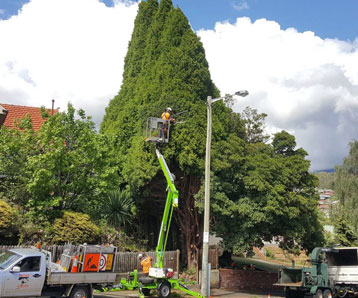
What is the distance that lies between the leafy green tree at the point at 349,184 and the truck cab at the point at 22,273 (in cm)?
3219

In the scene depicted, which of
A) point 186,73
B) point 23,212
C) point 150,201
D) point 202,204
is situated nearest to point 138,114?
point 186,73

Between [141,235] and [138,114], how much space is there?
7.83m

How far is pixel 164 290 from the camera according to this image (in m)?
15.3

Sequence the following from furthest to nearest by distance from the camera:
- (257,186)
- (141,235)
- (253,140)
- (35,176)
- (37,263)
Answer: (253,140), (141,235), (257,186), (35,176), (37,263)

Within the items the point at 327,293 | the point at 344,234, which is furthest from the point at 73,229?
the point at 344,234

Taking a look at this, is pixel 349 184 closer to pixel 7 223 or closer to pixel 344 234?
pixel 344 234

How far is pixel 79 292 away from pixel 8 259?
2553 mm

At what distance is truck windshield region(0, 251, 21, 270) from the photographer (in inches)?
465

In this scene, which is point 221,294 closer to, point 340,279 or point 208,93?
point 340,279

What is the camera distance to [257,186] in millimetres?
20062

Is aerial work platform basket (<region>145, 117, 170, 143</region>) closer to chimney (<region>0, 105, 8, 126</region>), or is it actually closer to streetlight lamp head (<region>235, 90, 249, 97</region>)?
streetlight lamp head (<region>235, 90, 249, 97</region>)

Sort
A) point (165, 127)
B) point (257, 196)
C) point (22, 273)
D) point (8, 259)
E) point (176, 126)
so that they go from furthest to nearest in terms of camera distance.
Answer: point (176, 126)
point (257, 196)
point (165, 127)
point (8, 259)
point (22, 273)

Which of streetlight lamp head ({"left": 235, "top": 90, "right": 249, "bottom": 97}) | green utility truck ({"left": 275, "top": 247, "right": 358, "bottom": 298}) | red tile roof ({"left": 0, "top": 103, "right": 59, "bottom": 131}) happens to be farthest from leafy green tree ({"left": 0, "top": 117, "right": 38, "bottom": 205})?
green utility truck ({"left": 275, "top": 247, "right": 358, "bottom": 298})

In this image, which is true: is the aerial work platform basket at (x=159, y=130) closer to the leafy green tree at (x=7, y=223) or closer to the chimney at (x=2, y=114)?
the leafy green tree at (x=7, y=223)
